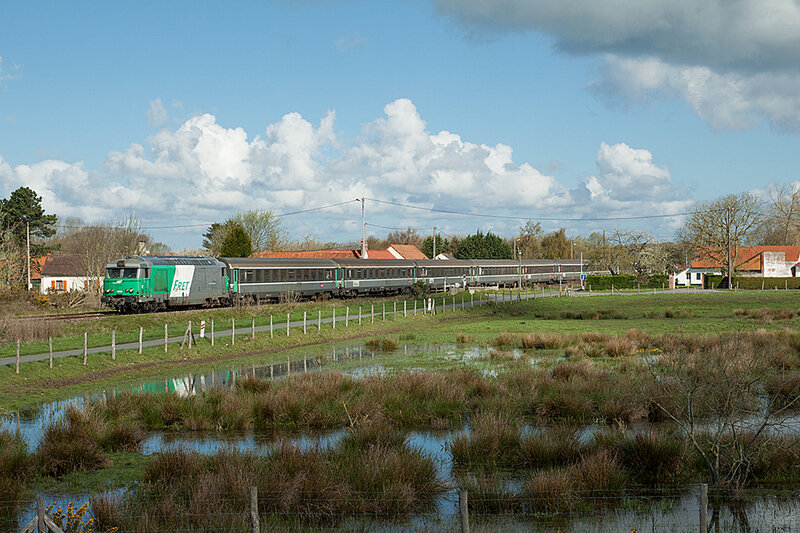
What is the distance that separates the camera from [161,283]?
41.9m

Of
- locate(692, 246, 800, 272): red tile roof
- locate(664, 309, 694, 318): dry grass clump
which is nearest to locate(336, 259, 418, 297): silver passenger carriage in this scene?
locate(664, 309, 694, 318): dry grass clump

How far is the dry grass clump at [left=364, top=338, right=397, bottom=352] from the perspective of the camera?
31959mm

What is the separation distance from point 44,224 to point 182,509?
74587 millimetres

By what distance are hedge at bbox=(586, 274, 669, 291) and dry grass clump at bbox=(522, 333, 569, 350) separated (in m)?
59.3

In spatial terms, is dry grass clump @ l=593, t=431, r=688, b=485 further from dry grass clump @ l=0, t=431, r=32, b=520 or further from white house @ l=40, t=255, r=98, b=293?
white house @ l=40, t=255, r=98, b=293

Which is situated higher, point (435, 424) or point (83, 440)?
point (83, 440)

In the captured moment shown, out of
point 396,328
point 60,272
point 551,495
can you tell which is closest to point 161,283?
point 396,328

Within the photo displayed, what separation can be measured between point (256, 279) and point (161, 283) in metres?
9.81

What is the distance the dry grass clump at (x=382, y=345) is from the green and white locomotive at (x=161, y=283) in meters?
15.1

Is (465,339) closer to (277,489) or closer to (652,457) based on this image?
(652,457)

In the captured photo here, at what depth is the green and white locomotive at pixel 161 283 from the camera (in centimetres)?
4025

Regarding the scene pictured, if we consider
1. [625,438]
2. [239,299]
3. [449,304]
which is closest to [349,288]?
[449,304]

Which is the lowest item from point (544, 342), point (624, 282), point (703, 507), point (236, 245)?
point (544, 342)

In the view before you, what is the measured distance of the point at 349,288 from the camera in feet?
202
